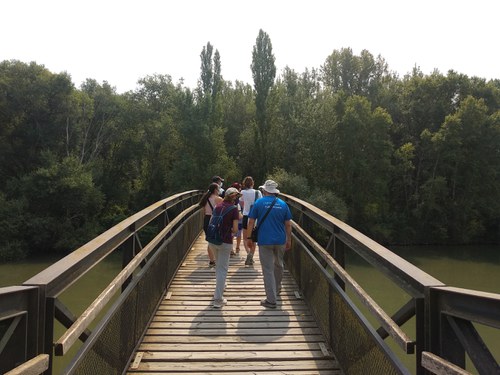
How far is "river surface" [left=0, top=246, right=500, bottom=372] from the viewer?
64.1 ft

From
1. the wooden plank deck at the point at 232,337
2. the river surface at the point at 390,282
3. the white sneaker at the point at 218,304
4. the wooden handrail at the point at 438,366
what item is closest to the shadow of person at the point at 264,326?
the wooden plank deck at the point at 232,337

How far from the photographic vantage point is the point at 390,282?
2205cm

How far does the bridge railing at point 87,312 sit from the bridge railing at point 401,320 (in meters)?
1.87

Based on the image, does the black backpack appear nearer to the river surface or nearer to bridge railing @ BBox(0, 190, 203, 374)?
bridge railing @ BBox(0, 190, 203, 374)

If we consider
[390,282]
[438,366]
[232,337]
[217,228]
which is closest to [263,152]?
[390,282]

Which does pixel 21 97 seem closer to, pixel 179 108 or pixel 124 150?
pixel 124 150

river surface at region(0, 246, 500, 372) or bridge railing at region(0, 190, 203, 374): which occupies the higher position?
bridge railing at region(0, 190, 203, 374)

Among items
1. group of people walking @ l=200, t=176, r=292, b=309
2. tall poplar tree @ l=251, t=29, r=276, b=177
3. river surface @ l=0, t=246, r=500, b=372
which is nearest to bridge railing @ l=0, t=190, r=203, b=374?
group of people walking @ l=200, t=176, r=292, b=309

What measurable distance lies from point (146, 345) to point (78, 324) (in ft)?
6.67

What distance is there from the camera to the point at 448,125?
36344 mm

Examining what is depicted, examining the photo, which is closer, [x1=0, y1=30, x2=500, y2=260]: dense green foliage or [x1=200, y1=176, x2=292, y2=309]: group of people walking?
[x1=200, y1=176, x2=292, y2=309]: group of people walking

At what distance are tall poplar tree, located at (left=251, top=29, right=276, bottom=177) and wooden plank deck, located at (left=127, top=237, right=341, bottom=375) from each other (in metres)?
31.3

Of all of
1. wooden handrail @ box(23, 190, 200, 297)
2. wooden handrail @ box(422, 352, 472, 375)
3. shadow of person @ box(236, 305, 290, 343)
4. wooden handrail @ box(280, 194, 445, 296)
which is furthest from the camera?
shadow of person @ box(236, 305, 290, 343)

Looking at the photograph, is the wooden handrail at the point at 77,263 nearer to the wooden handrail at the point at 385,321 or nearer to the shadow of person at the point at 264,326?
the shadow of person at the point at 264,326
